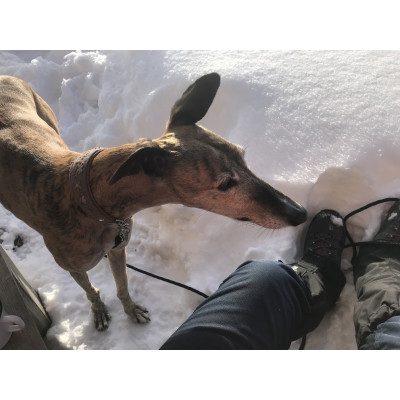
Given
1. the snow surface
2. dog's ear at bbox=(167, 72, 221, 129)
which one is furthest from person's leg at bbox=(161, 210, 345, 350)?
dog's ear at bbox=(167, 72, 221, 129)

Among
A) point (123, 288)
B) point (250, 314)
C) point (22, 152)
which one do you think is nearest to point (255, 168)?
point (250, 314)

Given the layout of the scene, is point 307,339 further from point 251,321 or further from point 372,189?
point 372,189

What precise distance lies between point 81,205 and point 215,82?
0.75 meters

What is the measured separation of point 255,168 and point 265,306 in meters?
0.91

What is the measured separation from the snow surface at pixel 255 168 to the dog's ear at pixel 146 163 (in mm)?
840

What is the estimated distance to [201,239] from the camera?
1938 millimetres

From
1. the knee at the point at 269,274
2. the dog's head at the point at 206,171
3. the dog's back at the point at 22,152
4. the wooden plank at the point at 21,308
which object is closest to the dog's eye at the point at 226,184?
the dog's head at the point at 206,171

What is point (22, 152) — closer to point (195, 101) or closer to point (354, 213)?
point (195, 101)

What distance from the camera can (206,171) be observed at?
3.90 feet

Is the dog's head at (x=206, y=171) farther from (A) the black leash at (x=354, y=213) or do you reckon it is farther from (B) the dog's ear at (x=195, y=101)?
(A) the black leash at (x=354, y=213)

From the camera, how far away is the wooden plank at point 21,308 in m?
1.30

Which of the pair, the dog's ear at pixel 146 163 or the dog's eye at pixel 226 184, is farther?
the dog's eye at pixel 226 184
